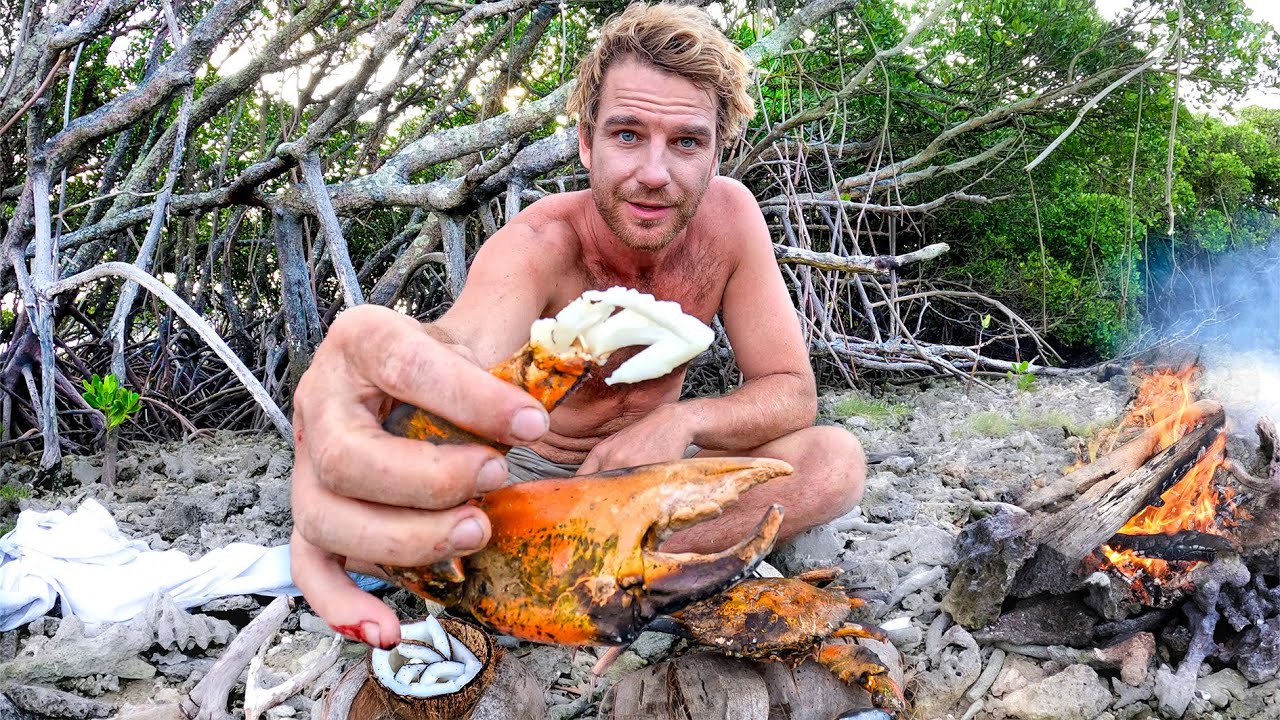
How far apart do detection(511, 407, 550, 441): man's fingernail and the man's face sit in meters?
1.05

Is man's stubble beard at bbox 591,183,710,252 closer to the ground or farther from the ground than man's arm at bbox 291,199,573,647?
farther from the ground

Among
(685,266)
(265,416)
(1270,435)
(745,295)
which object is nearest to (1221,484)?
(1270,435)

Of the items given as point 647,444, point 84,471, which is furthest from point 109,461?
point 647,444

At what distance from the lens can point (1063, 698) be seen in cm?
192

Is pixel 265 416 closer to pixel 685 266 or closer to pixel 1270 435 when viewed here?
pixel 685 266

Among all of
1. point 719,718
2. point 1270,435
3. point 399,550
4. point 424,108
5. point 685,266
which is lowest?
point 719,718

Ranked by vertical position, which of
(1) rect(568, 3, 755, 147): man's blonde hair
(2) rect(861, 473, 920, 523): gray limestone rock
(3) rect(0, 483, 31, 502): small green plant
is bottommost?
(3) rect(0, 483, 31, 502): small green plant

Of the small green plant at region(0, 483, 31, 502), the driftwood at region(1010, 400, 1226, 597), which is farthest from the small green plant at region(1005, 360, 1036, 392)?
the small green plant at region(0, 483, 31, 502)

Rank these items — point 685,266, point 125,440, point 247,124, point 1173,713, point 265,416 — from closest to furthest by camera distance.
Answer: point 1173,713 → point 685,266 → point 125,440 → point 265,416 → point 247,124

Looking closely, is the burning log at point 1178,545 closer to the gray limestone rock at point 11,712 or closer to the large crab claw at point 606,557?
the large crab claw at point 606,557

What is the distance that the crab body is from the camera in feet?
5.41

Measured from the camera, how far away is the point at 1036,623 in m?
2.15

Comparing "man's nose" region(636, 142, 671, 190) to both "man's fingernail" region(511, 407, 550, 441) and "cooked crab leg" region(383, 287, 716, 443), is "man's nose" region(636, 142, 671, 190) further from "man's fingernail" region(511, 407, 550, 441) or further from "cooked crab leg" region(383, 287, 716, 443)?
"man's fingernail" region(511, 407, 550, 441)

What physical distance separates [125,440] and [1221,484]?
16.0ft
